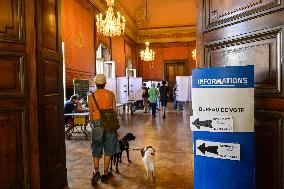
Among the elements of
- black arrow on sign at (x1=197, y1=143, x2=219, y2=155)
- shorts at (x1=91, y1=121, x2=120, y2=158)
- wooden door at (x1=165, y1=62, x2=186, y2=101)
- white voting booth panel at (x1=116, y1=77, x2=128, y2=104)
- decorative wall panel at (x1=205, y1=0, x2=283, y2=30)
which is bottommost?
shorts at (x1=91, y1=121, x2=120, y2=158)

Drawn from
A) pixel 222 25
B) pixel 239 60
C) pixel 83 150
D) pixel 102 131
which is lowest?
pixel 83 150

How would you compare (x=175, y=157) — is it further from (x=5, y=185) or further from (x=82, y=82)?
(x=82, y=82)

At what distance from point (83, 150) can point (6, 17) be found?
12.5ft

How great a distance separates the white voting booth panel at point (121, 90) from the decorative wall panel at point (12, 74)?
318 inches

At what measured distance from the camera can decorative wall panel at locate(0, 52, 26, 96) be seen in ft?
10.2

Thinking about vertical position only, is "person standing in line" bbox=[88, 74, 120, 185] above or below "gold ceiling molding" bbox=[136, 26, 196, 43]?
below

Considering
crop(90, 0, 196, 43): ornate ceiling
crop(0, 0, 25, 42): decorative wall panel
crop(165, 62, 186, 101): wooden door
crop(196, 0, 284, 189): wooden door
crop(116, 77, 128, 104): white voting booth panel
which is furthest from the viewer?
crop(165, 62, 186, 101): wooden door

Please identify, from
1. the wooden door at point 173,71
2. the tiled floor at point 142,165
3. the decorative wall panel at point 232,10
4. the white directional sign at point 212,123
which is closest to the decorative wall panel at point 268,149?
the white directional sign at point 212,123

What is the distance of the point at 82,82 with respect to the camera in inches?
364

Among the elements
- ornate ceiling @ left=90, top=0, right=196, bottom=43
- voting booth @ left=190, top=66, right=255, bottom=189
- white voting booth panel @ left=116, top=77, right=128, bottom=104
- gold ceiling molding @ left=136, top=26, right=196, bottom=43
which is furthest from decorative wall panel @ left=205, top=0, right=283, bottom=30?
gold ceiling molding @ left=136, top=26, right=196, bottom=43

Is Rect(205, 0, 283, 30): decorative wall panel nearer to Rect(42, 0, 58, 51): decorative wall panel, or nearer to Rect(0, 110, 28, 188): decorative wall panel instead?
Rect(42, 0, 58, 51): decorative wall panel

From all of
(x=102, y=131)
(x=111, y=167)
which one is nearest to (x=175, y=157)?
(x=111, y=167)

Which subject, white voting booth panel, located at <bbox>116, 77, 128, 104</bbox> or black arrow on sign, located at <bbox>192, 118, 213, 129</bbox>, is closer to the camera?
black arrow on sign, located at <bbox>192, 118, 213, 129</bbox>

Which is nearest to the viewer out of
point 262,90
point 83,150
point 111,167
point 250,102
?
point 250,102
